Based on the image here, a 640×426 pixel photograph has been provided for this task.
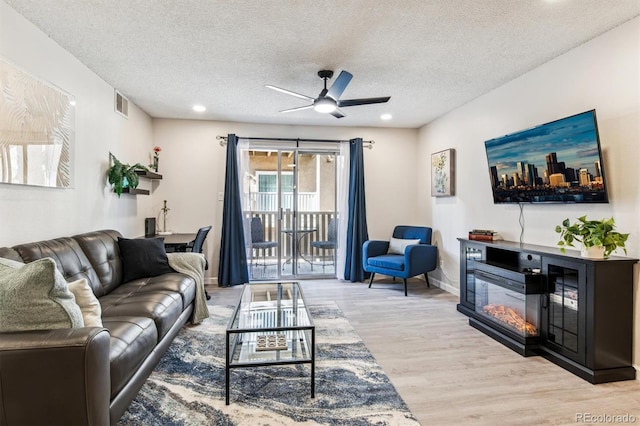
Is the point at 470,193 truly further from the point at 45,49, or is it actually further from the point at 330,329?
the point at 45,49

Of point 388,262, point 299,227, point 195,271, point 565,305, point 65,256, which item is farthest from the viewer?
point 299,227

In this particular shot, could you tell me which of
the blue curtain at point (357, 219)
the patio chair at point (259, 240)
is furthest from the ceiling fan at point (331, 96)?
the patio chair at point (259, 240)

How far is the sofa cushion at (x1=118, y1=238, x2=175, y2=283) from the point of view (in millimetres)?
3211

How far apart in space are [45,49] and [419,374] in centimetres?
380

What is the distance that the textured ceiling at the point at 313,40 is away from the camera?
2.31 metres

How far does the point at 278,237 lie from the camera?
5562 mm

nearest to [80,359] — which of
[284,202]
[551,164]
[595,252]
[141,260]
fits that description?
[141,260]

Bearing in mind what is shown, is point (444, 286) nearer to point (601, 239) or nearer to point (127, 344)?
point (601, 239)

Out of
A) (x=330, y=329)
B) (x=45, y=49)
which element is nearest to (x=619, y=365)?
(x=330, y=329)

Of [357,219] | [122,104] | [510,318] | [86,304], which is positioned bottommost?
[510,318]

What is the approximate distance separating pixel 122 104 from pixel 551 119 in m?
4.61

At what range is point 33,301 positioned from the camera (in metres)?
1.48

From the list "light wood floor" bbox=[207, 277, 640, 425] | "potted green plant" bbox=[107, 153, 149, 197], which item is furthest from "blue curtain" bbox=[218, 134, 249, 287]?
"light wood floor" bbox=[207, 277, 640, 425]

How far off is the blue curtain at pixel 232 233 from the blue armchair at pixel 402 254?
1874 millimetres
